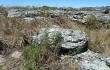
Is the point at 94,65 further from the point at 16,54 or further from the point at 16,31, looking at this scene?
the point at 16,31

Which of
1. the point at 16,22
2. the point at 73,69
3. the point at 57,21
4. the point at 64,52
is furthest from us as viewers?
the point at 57,21

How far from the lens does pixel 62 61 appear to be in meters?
5.77

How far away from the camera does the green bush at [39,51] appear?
550 cm

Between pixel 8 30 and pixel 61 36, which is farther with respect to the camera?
pixel 8 30

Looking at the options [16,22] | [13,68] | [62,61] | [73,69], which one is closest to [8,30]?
[16,22]

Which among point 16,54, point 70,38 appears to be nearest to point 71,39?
point 70,38

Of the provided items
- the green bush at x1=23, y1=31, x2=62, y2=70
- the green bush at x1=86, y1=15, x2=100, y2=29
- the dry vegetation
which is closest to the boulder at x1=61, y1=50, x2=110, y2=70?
the green bush at x1=23, y1=31, x2=62, y2=70

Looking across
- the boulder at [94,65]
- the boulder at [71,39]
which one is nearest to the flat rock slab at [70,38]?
the boulder at [71,39]

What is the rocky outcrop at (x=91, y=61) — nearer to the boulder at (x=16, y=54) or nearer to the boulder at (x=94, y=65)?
the boulder at (x=94, y=65)

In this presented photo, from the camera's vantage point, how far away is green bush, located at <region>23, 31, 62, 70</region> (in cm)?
550

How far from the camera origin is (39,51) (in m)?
5.72

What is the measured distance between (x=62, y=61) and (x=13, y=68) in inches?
43.6

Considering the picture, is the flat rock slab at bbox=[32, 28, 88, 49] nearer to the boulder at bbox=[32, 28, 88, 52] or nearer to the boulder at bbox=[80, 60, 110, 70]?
the boulder at bbox=[32, 28, 88, 52]

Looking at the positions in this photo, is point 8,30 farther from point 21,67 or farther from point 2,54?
point 21,67
